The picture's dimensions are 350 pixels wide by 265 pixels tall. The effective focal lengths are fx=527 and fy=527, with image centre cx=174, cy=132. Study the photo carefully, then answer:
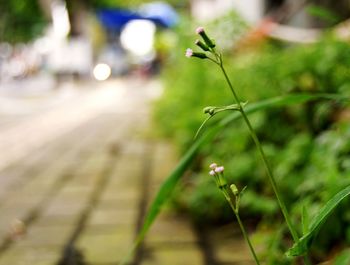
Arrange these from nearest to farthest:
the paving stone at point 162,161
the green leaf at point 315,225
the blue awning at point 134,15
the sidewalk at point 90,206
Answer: the green leaf at point 315,225 → the sidewalk at point 90,206 → the paving stone at point 162,161 → the blue awning at point 134,15

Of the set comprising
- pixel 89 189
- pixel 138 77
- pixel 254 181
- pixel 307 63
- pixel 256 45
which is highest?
pixel 138 77

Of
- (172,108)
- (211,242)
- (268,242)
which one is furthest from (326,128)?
(172,108)

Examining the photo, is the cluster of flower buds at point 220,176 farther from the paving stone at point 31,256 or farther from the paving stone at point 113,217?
the paving stone at point 113,217

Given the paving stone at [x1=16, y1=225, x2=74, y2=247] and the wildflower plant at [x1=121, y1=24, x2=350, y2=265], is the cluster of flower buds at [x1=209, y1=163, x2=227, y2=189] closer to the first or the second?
the wildflower plant at [x1=121, y1=24, x2=350, y2=265]

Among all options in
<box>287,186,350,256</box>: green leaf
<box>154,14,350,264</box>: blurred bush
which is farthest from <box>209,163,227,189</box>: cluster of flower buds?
<box>154,14,350,264</box>: blurred bush

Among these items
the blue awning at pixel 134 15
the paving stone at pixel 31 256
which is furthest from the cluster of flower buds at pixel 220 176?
the blue awning at pixel 134 15

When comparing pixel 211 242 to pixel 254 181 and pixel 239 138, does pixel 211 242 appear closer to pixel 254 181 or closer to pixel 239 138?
pixel 254 181

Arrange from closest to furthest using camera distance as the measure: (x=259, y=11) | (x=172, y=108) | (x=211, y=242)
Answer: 1. (x=211, y=242)
2. (x=172, y=108)
3. (x=259, y=11)

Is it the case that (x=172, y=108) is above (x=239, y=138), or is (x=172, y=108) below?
above
